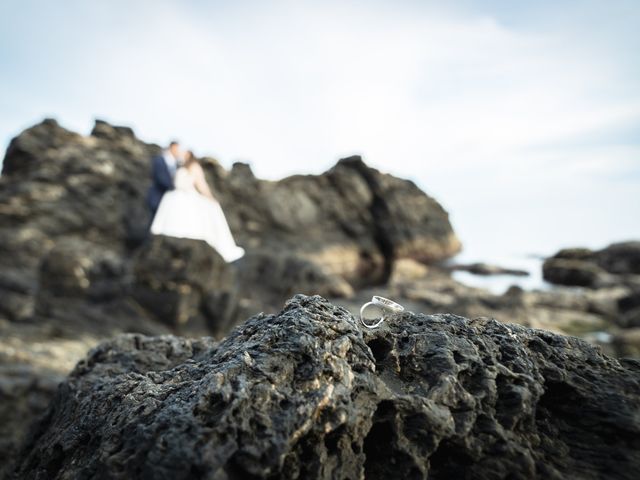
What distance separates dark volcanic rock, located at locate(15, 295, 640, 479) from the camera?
157cm

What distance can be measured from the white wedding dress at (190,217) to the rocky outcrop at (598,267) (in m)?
24.8

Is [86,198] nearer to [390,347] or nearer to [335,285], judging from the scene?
[335,285]

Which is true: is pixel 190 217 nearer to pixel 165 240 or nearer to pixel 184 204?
pixel 184 204

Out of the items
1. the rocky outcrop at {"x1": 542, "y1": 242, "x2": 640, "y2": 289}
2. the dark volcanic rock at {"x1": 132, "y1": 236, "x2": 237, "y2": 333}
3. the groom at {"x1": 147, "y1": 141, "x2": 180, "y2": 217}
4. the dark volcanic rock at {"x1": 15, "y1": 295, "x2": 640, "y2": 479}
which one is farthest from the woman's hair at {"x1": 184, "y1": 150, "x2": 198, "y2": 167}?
the rocky outcrop at {"x1": 542, "y1": 242, "x2": 640, "y2": 289}

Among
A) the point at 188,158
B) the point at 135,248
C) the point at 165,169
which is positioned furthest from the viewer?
the point at 135,248

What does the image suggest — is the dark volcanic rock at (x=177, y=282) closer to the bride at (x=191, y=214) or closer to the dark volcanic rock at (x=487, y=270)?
the bride at (x=191, y=214)

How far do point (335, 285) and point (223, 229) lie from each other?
277 inches

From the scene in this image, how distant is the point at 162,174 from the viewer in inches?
400

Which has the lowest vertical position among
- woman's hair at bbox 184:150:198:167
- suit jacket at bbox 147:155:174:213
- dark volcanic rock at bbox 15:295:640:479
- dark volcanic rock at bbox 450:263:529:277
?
dark volcanic rock at bbox 15:295:640:479

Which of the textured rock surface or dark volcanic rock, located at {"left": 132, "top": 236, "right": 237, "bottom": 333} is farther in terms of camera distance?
dark volcanic rock, located at {"left": 132, "top": 236, "right": 237, "bottom": 333}

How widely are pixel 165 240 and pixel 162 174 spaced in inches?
85.0

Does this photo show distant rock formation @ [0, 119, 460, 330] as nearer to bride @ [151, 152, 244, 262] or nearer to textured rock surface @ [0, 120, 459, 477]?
textured rock surface @ [0, 120, 459, 477]

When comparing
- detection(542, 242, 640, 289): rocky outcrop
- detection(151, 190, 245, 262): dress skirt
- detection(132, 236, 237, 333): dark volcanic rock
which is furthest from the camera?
detection(542, 242, 640, 289): rocky outcrop

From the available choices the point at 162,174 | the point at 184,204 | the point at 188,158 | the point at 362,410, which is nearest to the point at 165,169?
the point at 162,174
